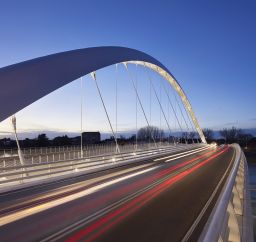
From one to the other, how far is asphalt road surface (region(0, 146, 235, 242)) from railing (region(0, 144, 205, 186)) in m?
1.27

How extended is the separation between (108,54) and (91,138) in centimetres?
7695

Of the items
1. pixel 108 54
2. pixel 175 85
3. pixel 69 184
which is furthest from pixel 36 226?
pixel 175 85

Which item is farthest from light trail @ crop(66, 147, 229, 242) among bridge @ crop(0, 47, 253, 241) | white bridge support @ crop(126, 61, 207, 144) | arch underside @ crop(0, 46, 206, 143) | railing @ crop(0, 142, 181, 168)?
white bridge support @ crop(126, 61, 207, 144)

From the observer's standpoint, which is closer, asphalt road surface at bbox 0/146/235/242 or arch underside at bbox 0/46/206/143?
asphalt road surface at bbox 0/146/235/242

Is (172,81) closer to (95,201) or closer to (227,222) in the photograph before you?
(95,201)

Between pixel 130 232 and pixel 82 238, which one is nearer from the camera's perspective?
pixel 82 238

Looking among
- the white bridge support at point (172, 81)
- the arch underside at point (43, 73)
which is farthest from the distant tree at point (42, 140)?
the arch underside at point (43, 73)

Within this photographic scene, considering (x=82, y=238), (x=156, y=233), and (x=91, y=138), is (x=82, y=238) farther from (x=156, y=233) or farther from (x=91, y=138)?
(x=91, y=138)

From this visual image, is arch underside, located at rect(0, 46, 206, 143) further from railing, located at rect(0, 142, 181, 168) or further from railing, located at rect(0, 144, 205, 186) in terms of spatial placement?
railing, located at rect(0, 142, 181, 168)

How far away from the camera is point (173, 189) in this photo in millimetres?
17578

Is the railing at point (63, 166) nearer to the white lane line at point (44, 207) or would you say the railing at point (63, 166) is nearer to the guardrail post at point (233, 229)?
the white lane line at point (44, 207)

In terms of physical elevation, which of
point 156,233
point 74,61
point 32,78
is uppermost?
point 74,61

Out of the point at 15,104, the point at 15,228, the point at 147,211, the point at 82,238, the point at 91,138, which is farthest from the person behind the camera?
the point at 91,138

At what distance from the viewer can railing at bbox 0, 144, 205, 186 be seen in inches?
752
